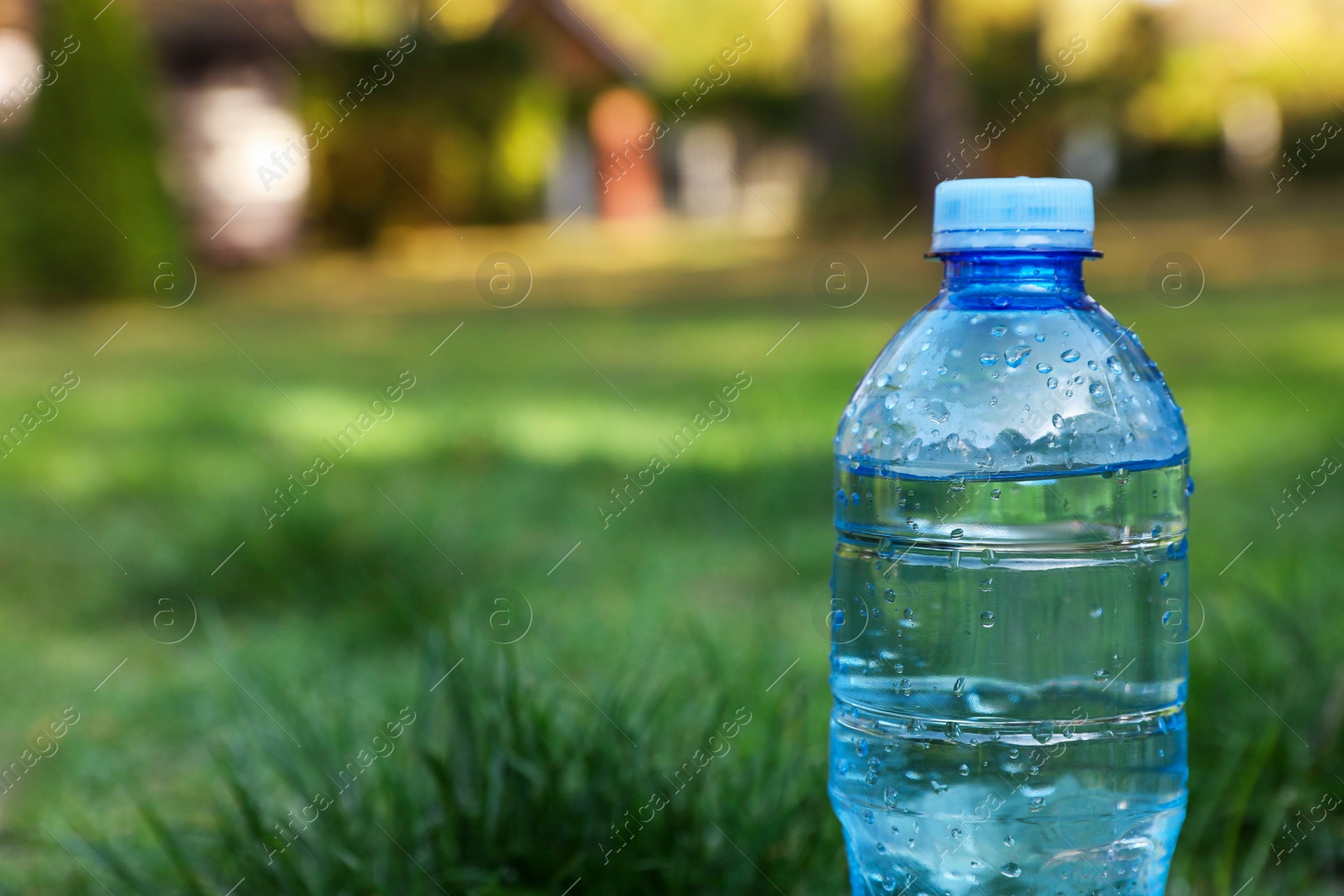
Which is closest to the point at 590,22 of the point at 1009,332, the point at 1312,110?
the point at 1312,110

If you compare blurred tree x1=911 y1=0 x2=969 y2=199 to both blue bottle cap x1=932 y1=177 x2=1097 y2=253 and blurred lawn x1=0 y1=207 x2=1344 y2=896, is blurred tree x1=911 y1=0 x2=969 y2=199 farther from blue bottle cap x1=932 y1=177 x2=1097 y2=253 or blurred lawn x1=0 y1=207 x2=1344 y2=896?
blue bottle cap x1=932 y1=177 x2=1097 y2=253

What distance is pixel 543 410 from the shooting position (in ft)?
26.5

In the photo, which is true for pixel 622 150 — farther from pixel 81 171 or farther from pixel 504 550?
pixel 504 550

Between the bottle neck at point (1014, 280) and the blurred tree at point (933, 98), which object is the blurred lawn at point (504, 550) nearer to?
the bottle neck at point (1014, 280)

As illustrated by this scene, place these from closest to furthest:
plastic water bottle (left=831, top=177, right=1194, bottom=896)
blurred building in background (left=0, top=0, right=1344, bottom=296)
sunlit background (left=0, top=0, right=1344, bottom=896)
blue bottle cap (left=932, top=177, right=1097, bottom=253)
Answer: blue bottle cap (left=932, top=177, right=1097, bottom=253) < plastic water bottle (left=831, top=177, right=1194, bottom=896) < sunlit background (left=0, top=0, right=1344, bottom=896) < blurred building in background (left=0, top=0, right=1344, bottom=296)

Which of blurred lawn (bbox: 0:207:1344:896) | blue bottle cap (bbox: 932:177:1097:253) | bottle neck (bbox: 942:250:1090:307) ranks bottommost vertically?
blurred lawn (bbox: 0:207:1344:896)

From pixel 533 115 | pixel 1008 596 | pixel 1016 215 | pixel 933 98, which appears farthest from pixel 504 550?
pixel 533 115

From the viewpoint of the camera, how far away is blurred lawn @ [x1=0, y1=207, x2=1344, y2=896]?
2.77m

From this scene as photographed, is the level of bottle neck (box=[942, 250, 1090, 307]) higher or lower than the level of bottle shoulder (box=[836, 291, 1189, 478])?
higher

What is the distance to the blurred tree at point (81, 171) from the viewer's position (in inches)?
623

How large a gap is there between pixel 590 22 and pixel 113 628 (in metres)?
30.3

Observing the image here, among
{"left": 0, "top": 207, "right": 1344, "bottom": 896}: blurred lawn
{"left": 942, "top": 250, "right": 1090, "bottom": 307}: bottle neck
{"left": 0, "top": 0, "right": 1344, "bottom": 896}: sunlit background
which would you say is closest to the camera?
{"left": 942, "top": 250, "right": 1090, "bottom": 307}: bottle neck

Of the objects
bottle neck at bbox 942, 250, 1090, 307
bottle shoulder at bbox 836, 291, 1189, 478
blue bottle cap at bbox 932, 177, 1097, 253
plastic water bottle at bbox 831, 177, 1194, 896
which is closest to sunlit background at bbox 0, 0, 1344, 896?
plastic water bottle at bbox 831, 177, 1194, 896

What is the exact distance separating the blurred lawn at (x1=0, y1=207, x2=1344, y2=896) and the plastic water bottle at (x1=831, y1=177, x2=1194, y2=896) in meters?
0.33
